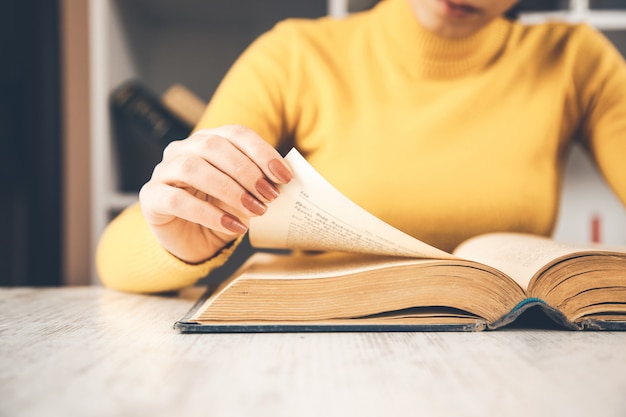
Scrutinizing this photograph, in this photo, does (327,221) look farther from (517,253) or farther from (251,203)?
(517,253)

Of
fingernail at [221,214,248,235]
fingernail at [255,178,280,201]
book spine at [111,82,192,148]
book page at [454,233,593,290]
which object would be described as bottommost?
book page at [454,233,593,290]

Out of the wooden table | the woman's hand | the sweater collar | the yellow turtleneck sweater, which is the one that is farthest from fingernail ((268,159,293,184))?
the sweater collar

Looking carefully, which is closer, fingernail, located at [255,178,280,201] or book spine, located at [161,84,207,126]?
fingernail, located at [255,178,280,201]

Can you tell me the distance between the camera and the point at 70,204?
4.00 feet

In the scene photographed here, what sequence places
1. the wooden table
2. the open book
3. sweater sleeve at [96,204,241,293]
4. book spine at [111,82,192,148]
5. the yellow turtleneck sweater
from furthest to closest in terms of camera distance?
book spine at [111,82,192,148], the yellow turtleneck sweater, sweater sleeve at [96,204,241,293], the open book, the wooden table

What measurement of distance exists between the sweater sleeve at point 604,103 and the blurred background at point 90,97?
13.0 inches

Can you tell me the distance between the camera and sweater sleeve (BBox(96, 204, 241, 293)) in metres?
0.55

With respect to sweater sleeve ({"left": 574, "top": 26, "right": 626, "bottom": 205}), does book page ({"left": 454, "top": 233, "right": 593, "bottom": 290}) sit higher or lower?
lower

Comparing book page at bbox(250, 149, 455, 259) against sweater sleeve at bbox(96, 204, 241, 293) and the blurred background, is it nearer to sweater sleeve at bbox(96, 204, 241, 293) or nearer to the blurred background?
sweater sleeve at bbox(96, 204, 241, 293)

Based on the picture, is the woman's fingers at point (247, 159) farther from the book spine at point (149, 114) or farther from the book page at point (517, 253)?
the book spine at point (149, 114)

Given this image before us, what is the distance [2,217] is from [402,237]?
1088 mm

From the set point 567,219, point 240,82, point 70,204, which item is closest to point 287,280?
point 240,82

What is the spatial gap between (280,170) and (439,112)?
18.7 inches

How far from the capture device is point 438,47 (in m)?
0.81
